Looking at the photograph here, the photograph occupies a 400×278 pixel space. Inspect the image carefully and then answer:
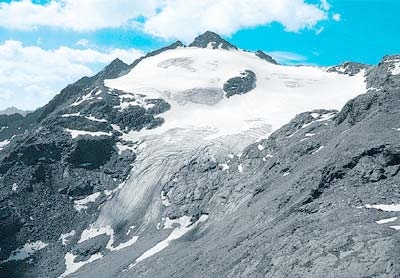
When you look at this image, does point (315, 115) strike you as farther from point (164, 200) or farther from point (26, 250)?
point (26, 250)

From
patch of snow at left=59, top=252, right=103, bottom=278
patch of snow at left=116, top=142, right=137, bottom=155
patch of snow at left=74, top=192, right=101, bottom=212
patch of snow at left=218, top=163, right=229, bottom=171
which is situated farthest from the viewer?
patch of snow at left=116, top=142, right=137, bottom=155

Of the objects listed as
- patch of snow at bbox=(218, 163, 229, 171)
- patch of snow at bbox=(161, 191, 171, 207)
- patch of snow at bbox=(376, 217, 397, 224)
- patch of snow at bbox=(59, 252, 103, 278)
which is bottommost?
patch of snow at bbox=(59, 252, 103, 278)

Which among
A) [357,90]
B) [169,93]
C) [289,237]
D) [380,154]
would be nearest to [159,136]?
[169,93]

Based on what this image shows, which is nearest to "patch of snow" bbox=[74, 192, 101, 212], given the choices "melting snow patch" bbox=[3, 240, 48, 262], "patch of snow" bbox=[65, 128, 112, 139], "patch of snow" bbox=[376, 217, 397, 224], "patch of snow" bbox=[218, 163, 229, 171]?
→ "melting snow patch" bbox=[3, 240, 48, 262]

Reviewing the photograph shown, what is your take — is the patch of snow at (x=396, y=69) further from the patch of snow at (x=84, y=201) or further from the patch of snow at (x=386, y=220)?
the patch of snow at (x=386, y=220)

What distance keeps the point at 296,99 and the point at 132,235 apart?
300 feet

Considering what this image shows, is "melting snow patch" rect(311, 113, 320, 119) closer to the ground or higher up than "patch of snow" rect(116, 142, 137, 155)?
closer to the ground

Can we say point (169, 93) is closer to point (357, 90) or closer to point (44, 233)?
point (357, 90)

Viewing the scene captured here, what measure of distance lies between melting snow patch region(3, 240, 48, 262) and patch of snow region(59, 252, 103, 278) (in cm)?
790

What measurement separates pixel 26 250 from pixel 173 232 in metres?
34.8

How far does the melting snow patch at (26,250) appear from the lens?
114119mm

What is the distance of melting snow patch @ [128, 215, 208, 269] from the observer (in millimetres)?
97425

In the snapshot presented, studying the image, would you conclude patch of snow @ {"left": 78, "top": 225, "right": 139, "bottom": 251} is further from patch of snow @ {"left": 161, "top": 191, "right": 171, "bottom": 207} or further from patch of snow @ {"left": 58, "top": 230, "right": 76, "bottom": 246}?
patch of snow @ {"left": 161, "top": 191, "right": 171, "bottom": 207}

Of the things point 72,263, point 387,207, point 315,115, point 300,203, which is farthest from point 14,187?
point 387,207
